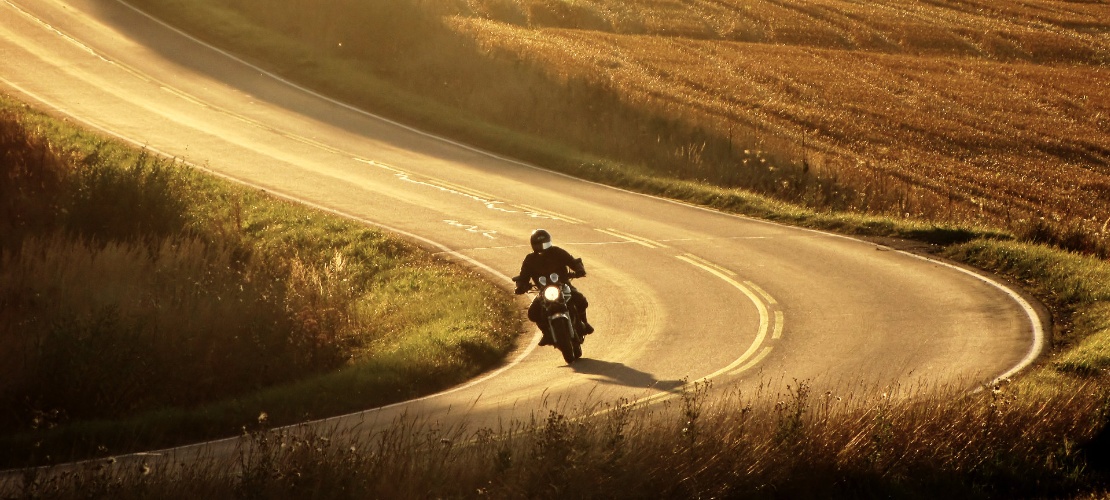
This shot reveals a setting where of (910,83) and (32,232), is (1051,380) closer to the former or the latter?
(32,232)

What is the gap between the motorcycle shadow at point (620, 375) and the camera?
46.3ft

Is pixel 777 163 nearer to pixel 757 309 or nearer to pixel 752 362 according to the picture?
pixel 757 309

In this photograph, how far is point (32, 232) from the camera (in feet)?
65.1

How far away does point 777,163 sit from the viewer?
2914cm

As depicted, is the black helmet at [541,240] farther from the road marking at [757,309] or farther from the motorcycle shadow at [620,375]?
the road marking at [757,309]

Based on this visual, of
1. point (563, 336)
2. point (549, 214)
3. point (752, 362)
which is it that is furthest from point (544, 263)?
point (549, 214)

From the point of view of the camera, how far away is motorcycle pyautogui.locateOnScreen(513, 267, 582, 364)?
15.3 meters

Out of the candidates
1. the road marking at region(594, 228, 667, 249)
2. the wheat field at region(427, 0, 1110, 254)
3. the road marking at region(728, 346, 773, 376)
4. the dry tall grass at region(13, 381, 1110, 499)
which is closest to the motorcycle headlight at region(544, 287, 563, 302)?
the road marking at region(728, 346, 773, 376)

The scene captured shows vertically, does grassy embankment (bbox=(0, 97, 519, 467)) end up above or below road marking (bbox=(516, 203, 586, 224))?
below

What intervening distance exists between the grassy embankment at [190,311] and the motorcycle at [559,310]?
1265mm

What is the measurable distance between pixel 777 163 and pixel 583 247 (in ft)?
28.6

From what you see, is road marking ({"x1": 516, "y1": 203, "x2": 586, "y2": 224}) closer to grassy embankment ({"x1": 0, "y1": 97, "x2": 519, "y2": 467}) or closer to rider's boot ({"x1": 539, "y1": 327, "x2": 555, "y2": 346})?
grassy embankment ({"x1": 0, "y1": 97, "x2": 519, "y2": 467})

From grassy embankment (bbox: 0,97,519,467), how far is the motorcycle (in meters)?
1.26

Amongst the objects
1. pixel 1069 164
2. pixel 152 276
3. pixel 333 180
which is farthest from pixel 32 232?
pixel 1069 164
